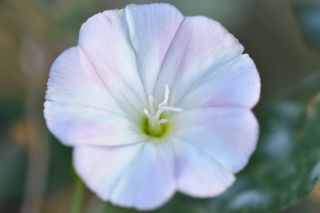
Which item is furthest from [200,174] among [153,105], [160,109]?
[153,105]

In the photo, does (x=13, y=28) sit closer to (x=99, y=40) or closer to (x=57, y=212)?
(x=57, y=212)

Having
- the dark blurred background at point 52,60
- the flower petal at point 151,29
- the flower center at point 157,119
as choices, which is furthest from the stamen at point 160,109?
the dark blurred background at point 52,60

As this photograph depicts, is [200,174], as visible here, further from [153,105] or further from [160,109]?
[153,105]

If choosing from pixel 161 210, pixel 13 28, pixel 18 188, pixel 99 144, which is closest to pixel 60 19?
pixel 13 28

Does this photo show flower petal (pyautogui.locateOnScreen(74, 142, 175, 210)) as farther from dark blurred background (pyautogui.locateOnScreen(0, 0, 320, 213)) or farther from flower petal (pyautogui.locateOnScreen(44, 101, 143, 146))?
dark blurred background (pyautogui.locateOnScreen(0, 0, 320, 213))

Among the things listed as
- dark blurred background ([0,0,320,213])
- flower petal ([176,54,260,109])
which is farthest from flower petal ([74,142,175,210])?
dark blurred background ([0,0,320,213])

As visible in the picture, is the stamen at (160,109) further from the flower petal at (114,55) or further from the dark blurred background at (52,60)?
the dark blurred background at (52,60)
